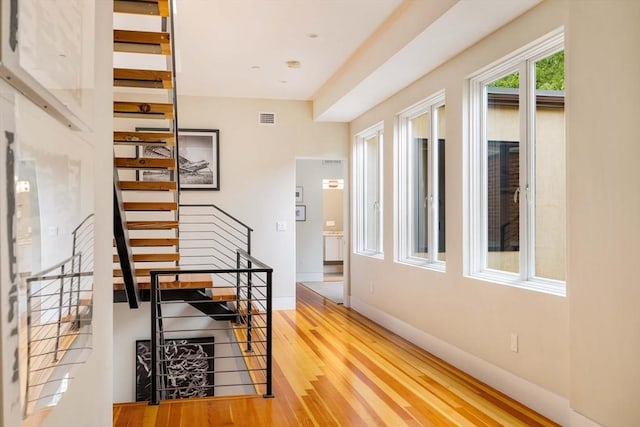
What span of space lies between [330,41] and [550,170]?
2433 mm

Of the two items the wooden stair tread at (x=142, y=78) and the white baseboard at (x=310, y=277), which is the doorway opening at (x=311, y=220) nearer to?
the white baseboard at (x=310, y=277)

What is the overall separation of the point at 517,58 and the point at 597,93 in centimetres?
115

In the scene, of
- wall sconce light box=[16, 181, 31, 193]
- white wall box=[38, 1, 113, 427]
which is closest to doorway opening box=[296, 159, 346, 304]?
white wall box=[38, 1, 113, 427]

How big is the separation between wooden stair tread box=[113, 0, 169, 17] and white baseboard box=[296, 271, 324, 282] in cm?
786

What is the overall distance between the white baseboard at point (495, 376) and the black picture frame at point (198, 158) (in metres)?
3.14

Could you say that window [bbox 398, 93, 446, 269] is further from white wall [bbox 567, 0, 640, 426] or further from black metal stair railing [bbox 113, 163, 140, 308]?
black metal stair railing [bbox 113, 163, 140, 308]

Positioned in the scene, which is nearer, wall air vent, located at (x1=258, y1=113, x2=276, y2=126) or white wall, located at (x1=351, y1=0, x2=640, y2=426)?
white wall, located at (x1=351, y1=0, x2=640, y2=426)

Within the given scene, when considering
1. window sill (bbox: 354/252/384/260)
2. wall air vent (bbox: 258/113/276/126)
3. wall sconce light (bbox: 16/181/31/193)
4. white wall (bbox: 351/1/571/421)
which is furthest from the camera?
wall air vent (bbox: 258/113/276/126)

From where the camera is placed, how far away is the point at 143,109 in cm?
400

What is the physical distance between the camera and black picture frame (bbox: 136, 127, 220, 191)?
733 cm

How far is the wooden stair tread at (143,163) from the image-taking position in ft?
13.6

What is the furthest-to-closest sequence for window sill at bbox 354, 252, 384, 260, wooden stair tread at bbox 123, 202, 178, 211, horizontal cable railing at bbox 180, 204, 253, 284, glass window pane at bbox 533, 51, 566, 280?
1. horizontal cable railing at bbox 180, 204, 253, 284
2. window sill at bbox 354, 252, 384, 260
3. wooden stair tread at bbox 123, 202, 178, 211
4. glass window pane at bbox 533, 51, 566, 280

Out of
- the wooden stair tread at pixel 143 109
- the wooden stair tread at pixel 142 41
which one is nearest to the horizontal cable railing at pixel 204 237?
the wooden stair tread at pixel 143 109

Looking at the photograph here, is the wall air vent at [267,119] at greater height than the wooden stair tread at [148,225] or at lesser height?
greater
